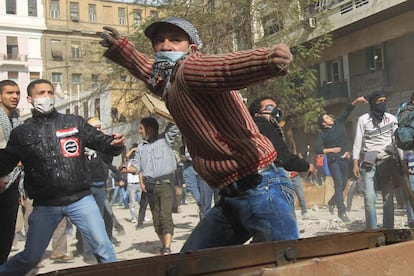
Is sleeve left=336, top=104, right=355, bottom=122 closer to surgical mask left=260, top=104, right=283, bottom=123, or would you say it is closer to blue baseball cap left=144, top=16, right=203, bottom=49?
surgical mask left=260, top=104, right=283, bottom=123

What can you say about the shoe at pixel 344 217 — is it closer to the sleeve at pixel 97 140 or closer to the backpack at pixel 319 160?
the backpack at pixel 319 160

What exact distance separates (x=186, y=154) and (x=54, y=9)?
2452 inches

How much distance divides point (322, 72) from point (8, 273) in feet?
84.6

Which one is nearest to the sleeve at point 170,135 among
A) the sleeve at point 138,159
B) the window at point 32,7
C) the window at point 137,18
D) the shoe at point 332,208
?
the sleeve at point 138,159

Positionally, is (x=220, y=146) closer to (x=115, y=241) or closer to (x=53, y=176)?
(x=53, y=176)

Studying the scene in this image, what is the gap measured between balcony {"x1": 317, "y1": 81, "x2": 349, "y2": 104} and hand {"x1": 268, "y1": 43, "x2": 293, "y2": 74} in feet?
85.2

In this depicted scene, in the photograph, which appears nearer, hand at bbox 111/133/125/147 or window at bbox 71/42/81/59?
hand at bbox 111/133/125/147

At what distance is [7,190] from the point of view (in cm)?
435

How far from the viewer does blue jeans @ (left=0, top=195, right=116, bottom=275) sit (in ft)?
13.2

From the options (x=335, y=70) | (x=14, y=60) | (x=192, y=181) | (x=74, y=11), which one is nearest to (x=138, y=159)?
(x=192, y=181)

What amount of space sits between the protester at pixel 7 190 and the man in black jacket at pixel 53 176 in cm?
23

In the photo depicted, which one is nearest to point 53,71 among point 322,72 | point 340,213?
point 322,72

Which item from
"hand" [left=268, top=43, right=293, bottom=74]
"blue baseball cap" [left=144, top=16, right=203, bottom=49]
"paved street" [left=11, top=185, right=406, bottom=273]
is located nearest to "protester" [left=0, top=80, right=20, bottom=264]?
"paved street" [left=11, top=185, right=406, bottom=273]

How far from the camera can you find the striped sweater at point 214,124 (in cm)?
A: 222
